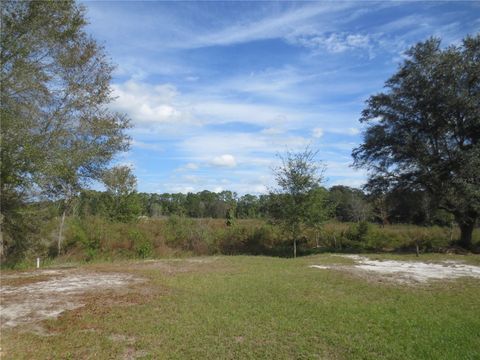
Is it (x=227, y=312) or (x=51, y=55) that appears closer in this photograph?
(x=227, y=312)

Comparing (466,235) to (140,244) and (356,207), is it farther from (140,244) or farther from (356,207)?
(140,244)

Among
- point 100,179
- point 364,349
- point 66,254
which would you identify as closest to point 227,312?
point 364,349

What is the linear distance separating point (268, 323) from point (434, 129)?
17.3 m

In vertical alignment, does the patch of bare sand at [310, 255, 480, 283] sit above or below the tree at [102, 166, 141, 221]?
below

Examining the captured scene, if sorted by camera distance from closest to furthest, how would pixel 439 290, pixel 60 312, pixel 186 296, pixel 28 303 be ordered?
pixel 60 312 → pixel 28 303 → pixel 186 296 → pixel 439 290

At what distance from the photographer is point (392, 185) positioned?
71.5 ft

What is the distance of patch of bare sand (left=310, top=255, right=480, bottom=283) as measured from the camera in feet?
39.1

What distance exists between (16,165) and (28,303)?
2.96m

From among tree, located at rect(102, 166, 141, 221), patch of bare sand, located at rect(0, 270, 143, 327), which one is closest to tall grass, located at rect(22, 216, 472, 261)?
tree, located at rect(102, 166, 141, 221)

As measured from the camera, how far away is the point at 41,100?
9.95m

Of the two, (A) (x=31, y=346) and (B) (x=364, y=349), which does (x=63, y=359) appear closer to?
(A) (x=31, y=346)

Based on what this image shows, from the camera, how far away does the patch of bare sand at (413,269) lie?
1191cm

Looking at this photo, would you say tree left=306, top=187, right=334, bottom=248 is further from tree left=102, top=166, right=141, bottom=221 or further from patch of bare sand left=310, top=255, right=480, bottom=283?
tree left=102, top=166, right=141, bottom=221

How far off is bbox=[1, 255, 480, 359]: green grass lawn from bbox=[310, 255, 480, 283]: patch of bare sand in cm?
118
